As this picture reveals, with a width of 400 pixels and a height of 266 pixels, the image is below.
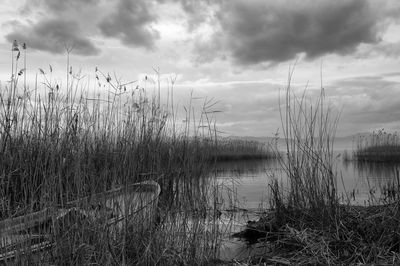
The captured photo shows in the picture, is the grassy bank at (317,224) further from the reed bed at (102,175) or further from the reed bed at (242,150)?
the reed bed at (242,150)

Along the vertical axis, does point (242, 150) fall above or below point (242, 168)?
above

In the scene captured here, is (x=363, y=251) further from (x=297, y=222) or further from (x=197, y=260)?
(x=197, y=260)

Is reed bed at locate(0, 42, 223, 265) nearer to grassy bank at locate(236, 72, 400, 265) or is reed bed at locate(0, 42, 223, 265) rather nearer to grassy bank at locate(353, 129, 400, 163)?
grassy bank at locate(236, 72, 400, 265)

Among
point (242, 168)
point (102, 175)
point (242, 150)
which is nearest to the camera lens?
point (102, 175)

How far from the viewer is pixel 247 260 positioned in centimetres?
341

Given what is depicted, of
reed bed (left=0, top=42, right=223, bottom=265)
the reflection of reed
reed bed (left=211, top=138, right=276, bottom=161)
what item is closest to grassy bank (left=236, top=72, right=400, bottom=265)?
reed bed (left=0, top=42, right=223, bottom=265)

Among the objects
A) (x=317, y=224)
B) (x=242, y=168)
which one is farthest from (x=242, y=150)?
(x=317, y=224)

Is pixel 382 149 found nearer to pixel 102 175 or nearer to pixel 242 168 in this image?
pixel 242 168

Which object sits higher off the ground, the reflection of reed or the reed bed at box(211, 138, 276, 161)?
the reed bed at box(211, 138, 276, 161)

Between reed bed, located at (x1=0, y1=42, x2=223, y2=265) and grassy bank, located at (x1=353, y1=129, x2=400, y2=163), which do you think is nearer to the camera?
reed bed, located at (x1=0, y1=42, x2=223, y2=265)

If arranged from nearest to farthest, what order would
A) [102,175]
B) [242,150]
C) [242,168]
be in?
[102,175], [242,168], [242,150]

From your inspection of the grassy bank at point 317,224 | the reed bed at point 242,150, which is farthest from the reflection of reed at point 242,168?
the grassy bank at point 317,224

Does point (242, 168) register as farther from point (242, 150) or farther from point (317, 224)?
point (317, 224)

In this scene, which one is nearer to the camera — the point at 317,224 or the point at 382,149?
the point at 317,224
